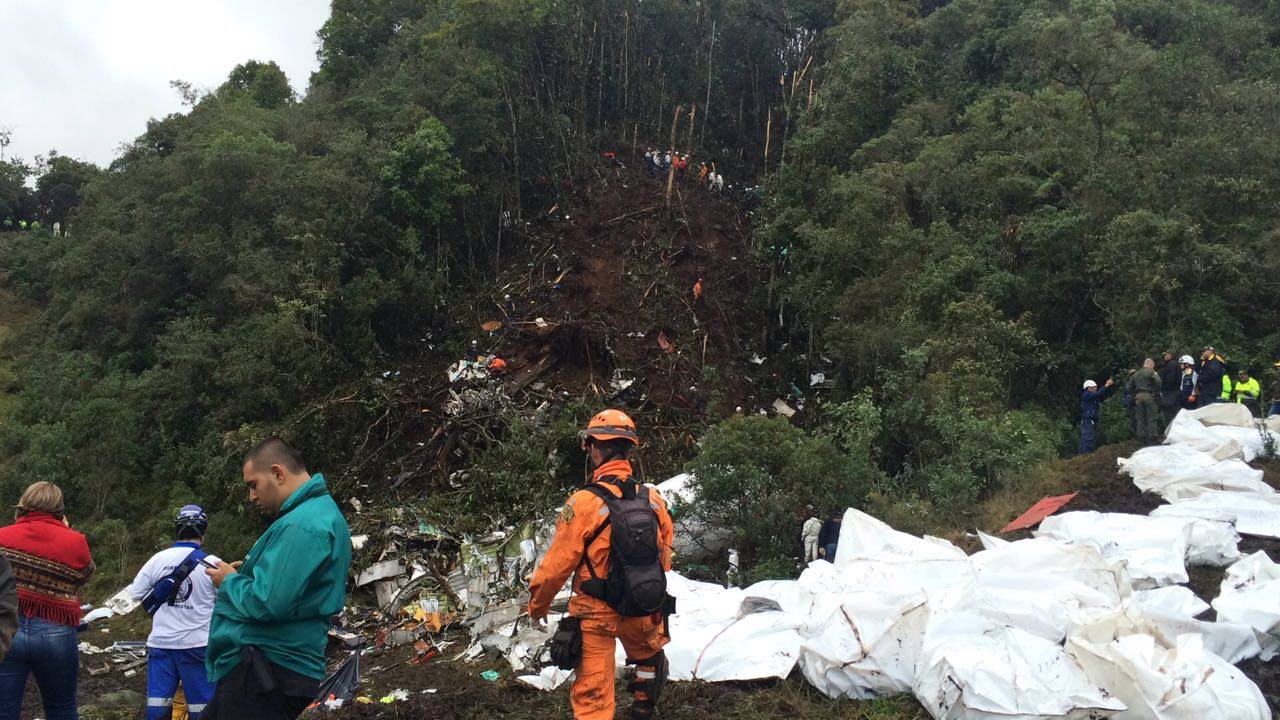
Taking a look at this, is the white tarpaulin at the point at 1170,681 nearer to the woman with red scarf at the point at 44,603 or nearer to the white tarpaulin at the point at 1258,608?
the white tarpaulin at the point at 1258,608

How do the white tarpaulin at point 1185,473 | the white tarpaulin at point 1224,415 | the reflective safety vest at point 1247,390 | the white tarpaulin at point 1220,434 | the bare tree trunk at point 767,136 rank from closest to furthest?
the white tarpaulin at point 1185,473 → the white tarpaulin at point 1220,434 → the white tarpaulin at point 1224,415 → the reflective safety vest at point 1247,390 → the bare tree trunk at point 767,136

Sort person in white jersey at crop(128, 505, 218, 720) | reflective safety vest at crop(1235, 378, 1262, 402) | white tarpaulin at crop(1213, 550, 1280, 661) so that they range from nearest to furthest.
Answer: person in white jersey at crop(128, 505, 218, 720), white tarpaulin at crop(1213, 550, 1280, 661), reflective safety vest at crop(1235, 378, 1262, 402)

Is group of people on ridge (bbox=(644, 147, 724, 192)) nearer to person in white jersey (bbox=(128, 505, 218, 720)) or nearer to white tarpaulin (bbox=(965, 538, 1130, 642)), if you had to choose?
white tarpaulin (bbox=(965, 538, 1130, 642))

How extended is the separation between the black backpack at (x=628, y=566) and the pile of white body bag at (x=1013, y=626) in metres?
1.42

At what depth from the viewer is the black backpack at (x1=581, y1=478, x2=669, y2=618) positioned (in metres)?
3.29

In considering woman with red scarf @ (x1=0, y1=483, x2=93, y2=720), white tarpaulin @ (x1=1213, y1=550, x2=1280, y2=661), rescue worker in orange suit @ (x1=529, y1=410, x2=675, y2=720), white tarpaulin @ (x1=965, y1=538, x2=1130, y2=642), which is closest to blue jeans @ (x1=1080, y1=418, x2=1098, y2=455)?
white tarpaulin @ (x1=1213, y1=550, x2=1280, y2=661)

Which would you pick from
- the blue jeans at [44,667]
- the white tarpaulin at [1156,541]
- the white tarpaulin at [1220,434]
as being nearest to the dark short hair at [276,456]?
the blue jeans at [44,667]

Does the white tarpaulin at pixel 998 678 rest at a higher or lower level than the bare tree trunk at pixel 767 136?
lower

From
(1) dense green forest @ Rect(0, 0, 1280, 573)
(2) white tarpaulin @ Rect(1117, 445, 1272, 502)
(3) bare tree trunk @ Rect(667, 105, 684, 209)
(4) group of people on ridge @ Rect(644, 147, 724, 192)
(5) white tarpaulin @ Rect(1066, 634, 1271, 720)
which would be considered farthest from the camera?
(4) group of people on ridge @ Rect(644, 147, 724, 192)

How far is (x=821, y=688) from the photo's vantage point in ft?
14.1

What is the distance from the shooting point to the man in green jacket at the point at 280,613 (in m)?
2.57

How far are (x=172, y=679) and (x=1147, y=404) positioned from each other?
9.64 m

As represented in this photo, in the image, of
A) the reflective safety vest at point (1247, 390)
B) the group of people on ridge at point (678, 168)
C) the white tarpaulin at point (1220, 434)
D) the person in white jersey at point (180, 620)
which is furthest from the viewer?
the group of people on ridge at point (678, 168)

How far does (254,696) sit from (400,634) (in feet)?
18.8
